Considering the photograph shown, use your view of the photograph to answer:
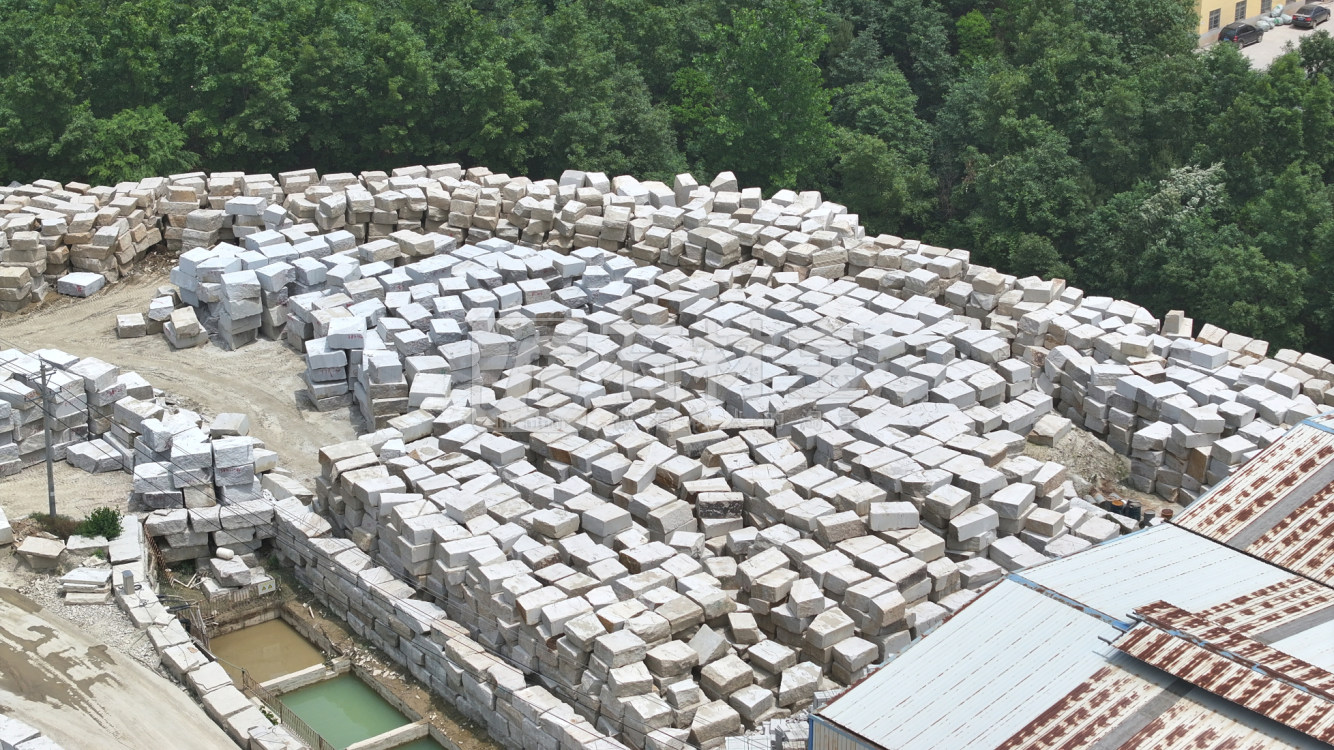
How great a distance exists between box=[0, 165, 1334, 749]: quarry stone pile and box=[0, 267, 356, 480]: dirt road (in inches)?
17.0

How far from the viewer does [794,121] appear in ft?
127

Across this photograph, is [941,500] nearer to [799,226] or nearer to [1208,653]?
[1208,653]

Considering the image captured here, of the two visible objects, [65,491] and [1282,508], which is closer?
[1282,508]

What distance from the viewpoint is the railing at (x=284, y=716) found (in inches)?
711

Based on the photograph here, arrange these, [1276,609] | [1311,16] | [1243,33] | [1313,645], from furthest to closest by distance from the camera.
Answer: [1311,16]
[1243,33]
[1276,609]
[1313,645]

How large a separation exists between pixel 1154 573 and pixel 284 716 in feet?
35.8

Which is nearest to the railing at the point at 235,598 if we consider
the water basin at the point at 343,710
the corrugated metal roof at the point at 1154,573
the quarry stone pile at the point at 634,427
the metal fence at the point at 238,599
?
the metal fence at the point at 238,599

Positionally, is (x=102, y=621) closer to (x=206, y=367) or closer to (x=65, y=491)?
(x=65, y=491)

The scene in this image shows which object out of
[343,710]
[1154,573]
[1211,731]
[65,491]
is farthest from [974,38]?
[1211,731]

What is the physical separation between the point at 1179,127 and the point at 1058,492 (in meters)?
18.4

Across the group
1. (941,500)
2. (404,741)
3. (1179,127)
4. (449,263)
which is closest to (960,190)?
(1179,127)

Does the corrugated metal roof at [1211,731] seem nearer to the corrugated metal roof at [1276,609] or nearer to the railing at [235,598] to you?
the corrugated metal roof at [1276,609]

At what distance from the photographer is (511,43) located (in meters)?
36.5

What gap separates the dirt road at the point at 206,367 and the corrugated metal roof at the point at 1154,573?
11.8 m
